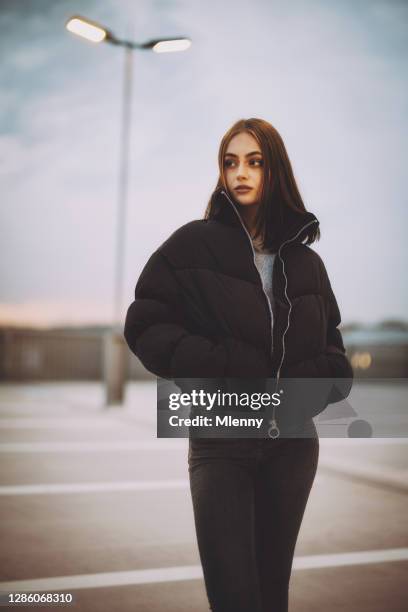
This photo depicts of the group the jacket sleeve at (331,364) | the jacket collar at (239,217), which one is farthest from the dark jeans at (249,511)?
the jacket collar at (239,217)

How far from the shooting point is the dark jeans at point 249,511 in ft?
6.48

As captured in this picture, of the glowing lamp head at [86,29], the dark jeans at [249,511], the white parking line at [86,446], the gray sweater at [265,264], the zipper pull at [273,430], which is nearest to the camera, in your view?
the dark jeans at [249,511]

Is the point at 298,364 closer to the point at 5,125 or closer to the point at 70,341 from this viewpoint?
the point at 5,125

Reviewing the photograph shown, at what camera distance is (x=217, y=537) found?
1991 millimetres

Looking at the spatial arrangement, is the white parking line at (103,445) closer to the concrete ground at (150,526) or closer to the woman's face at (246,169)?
the concrete ground at (150,526)

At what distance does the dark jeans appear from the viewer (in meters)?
1.97

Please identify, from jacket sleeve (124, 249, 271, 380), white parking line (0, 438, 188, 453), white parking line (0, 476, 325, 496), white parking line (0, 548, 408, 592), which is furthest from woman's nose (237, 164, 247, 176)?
white parking line (0, 438, 188, 453)

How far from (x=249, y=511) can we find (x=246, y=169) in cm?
A: 104

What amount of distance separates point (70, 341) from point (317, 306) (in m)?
20.4

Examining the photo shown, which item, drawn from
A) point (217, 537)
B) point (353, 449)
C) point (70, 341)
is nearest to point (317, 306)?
point (217, 537)

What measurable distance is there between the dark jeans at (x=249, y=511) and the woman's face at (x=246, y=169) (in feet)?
2.42

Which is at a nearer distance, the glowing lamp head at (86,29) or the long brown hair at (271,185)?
the long brown hair at (271,185)

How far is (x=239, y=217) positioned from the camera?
7.36 ft

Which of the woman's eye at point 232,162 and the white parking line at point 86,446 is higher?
the woman's eye at point 232,162
